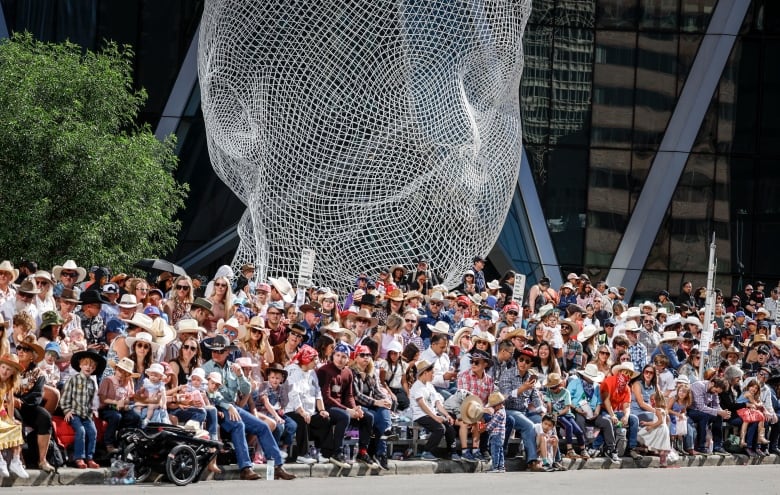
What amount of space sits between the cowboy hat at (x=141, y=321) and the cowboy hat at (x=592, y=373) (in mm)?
6260

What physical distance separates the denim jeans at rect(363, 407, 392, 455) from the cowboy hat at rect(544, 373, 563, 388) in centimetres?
264

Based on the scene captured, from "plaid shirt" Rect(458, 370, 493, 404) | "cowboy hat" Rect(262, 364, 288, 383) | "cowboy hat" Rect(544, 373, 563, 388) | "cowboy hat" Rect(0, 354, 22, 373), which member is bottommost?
"cowboy hat" Rect(0, 354, 22, 373)

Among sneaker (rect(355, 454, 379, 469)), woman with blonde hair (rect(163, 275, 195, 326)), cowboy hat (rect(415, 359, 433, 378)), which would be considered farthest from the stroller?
cowboy hat (rect(415, 359, 433, 378))

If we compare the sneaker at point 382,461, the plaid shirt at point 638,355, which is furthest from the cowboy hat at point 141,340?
the plaid shirt at point 638,355

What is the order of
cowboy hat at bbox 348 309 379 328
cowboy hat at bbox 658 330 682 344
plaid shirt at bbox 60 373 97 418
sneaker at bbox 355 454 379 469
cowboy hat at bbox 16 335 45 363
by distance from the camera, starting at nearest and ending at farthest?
cowboy hat at bbox 16 335 45 363
plaid shirt at bbox 60 373 97 418
sneaker at bbox 355 454 379 469
cowboy hat at bbox 348 309 379 328
cowboy hat at bbox 658 330 682 344

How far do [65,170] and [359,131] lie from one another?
215 inches

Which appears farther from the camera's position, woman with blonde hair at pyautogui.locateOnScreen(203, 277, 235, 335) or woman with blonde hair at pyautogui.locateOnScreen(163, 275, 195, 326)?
woman with blonde hair at pyautogui.locateOnScreen(163, 275, 195, 326)

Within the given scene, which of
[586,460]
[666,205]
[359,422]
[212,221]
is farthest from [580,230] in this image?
[359,422]

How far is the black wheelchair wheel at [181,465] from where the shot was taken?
14.2 meters

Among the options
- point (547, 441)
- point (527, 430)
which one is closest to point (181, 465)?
point (527, 430)

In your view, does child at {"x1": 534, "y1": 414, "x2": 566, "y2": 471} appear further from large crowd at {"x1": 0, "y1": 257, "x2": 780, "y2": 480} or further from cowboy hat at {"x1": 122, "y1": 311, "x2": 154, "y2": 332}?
cowboy hat at {"x1": 122, "y1": 311, "x2": 154, "y2": 332}

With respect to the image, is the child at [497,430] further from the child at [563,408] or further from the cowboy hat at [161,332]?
the cowboy hat at [161,332]

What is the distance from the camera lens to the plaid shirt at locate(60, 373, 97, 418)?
46.7 ft

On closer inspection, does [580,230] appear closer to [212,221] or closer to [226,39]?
[212,221]
